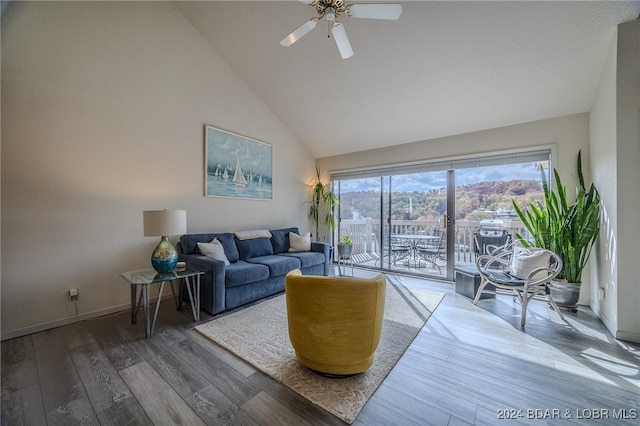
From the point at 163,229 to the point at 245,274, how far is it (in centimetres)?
102

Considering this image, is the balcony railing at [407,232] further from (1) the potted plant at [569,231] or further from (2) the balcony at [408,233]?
(1) the potted plant at [569,231]

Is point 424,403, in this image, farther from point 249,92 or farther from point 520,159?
point 249,92

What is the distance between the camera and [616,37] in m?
2.25

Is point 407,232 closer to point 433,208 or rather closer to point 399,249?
point 399,249

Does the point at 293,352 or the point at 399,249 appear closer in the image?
the point at 293,352

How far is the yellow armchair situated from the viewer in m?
1.52

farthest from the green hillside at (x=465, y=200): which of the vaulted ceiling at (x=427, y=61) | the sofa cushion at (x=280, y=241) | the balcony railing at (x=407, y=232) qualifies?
the sofa cushion at (x=280, y=241)

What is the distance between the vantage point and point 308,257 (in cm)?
387

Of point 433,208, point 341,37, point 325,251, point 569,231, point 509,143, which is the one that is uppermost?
point 341,37

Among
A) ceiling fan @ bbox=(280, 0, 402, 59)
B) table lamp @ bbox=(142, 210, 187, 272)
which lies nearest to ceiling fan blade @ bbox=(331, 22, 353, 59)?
ceiling fan @ bbox=(280, 0, 402, 59)

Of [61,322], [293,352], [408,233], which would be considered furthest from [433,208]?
[61,322]

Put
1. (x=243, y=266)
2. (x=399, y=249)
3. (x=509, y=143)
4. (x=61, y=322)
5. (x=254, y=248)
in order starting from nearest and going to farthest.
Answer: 1. (x=61, y=322)
2. (x=243, y=266)
3. (x=509, y=143)
4. (x=254, y=248)
5. (x=399, y=249)

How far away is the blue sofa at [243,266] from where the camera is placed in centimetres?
271

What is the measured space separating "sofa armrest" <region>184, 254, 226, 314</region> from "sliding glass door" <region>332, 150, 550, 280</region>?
10.3 ft
